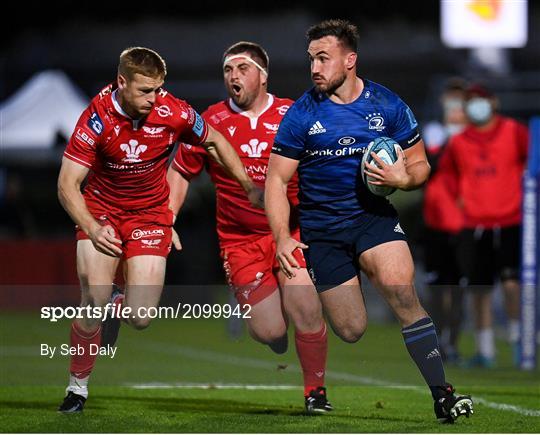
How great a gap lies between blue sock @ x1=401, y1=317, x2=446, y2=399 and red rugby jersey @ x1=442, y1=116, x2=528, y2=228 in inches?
200

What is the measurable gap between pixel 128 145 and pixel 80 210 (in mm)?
600

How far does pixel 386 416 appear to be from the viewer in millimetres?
9469

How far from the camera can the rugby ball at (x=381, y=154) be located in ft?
28.9

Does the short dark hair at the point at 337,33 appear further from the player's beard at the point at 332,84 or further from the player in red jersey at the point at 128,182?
the player in red jersey at the point at 128,182

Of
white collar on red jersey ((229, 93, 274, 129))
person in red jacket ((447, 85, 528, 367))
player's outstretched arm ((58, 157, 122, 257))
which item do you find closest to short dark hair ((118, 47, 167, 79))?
player's outstretched arm ((58, 157, 122, 257))

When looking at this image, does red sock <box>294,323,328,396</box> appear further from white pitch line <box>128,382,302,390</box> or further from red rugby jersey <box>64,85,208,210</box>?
white pitch line <box>128,382,302,390</box>

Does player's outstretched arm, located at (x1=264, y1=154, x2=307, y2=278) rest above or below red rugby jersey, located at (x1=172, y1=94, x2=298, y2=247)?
below

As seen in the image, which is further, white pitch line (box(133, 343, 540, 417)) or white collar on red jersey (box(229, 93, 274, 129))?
white collar on red jersey (box(229, 93, 274, 129))

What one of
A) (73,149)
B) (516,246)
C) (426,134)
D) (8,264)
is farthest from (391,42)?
(73,149)

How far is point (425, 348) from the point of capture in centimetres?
891

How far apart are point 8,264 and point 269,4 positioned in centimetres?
1315

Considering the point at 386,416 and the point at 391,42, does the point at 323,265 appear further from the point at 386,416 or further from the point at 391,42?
the point at 391,42

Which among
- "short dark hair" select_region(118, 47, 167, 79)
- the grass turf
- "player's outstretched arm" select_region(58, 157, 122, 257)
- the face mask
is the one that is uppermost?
the face mask

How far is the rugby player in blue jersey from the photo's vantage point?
8914 mm
